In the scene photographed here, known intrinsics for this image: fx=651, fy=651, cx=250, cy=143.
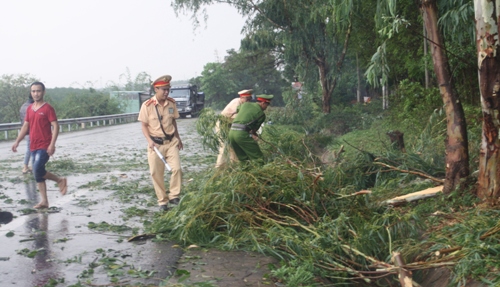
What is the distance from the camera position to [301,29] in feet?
86.0

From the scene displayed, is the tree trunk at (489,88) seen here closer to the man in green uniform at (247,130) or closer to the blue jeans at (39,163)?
the man in green uniform at (247,130)

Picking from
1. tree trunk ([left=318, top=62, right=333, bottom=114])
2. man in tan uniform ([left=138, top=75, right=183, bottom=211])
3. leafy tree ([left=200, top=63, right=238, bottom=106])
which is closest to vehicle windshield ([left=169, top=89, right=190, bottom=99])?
tree trunk ([left=318, top=62, right=333, bottom=114])

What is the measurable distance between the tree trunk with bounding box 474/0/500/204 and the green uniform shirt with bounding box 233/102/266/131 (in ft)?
10.7

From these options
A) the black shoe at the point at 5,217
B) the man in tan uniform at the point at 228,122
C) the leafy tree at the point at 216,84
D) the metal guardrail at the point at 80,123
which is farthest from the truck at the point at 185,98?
the black shoe at the point at 5,217

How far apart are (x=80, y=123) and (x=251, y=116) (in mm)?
29047

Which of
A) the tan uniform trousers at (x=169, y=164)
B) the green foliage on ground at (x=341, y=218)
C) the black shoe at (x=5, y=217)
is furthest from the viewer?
the tan uniform trousers at (x=169, y=164)

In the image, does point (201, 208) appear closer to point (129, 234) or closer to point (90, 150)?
point (129, 234)

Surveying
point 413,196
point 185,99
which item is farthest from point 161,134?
point 185,99

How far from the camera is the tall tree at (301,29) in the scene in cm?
2588

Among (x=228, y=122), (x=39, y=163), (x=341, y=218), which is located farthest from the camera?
(x=228, y=122)

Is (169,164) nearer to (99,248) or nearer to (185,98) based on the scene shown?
(99,248)

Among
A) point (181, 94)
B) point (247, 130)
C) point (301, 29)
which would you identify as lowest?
point (247, 130)

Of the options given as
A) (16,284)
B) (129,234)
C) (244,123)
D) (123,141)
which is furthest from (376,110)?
(16,284)

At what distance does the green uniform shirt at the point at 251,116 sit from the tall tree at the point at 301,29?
15.8 meters
